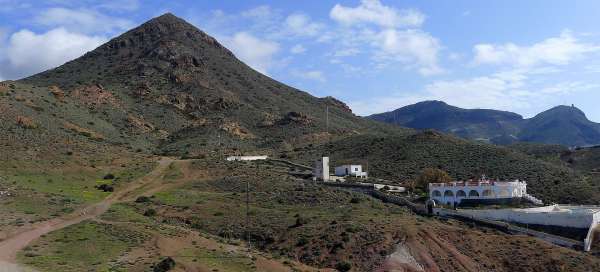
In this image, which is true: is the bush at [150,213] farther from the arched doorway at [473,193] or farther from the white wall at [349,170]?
the white wall at [349,170]

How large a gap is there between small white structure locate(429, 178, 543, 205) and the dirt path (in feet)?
104

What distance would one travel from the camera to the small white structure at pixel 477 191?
208 feet

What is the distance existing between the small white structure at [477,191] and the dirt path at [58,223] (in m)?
31.6

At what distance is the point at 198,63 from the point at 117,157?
6770 cm

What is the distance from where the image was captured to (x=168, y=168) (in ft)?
245

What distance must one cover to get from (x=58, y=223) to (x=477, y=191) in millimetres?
41628

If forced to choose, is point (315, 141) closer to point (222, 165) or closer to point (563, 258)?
point (222, 165)

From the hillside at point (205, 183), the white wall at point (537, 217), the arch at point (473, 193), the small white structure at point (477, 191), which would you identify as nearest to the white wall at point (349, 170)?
the hillside at point (205, 183)

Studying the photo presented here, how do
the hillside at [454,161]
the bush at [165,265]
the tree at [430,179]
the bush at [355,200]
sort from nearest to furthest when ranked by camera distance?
the bush at [165,265], the bush at [355,200], the tree at [430,179], the hillside at [454,161]

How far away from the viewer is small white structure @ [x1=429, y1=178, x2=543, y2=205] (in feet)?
208

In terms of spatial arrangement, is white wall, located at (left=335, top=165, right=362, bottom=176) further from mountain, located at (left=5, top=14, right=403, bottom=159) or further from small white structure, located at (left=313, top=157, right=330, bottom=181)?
mountain, located at (left=5, top=14, right=403, bottom=159)

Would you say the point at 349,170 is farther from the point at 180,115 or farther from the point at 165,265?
the point at 180,115

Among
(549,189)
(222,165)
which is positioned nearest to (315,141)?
(222,165)

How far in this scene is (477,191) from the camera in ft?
210
